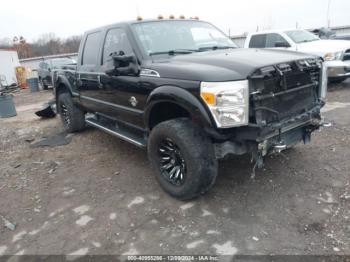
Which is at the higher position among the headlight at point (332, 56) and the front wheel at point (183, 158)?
the headlight at point (332, 56)

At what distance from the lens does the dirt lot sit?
2.86m

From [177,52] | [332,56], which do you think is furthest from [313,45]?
[177,52]

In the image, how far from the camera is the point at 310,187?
3627 mm

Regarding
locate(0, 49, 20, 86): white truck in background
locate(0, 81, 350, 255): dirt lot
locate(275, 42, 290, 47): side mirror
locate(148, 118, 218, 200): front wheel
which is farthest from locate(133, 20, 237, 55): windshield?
locate(0, 49, 20, 86): white truck in background

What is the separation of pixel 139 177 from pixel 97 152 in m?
1.51

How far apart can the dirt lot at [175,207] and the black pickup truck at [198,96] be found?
0.41 m

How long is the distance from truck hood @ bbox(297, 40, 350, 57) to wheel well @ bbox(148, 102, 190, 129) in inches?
255

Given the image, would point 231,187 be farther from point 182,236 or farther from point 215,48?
point 215,48

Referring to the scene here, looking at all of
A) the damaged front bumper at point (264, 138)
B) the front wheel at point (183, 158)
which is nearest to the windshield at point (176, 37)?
the front wheel at point (183, 158)

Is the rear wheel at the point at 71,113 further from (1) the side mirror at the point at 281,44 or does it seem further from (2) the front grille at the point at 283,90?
(1) the side mirror at the point at 281,44

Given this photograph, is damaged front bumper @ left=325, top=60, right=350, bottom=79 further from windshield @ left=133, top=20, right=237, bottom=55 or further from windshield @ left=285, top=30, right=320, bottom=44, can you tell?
windshield @ left=133, top=20, right=237, bottom=55

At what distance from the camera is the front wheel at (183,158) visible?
125 inches

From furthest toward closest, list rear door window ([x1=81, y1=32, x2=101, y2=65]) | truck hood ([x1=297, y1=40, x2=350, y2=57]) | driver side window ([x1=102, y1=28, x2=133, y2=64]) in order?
truck hood ([x1=297, y1=40, x2=350, y2=57])
rear door window ([x1=81, y1=32, x2=101, y2=65])
driver side window ([x1=102, y1=28, x2=133, y2=64])

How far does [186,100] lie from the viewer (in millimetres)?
3111
